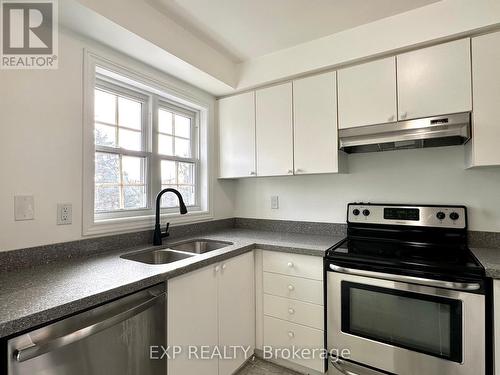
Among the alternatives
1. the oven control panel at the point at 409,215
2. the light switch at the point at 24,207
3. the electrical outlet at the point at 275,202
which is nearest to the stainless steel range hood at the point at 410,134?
the oven control panel at the point at 409,215

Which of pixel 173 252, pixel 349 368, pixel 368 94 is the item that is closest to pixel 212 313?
pixel 173 252

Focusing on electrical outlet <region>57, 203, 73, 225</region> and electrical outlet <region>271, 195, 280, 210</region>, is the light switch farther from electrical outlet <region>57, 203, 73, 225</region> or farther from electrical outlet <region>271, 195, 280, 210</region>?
electrical outlet <region>271, 195, 280, 210</region>

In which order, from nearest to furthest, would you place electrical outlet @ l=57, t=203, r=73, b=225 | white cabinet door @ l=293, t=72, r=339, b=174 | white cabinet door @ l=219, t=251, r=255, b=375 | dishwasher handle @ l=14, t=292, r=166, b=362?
1. dishwasher handle @ l=14, t=292, r=166, b=362
2. electrical outlet @ l=57, t=203, r=73, b=225
3. white cabinet door @ l=219, t=251, r=255, b=375
4. white cabinet door @ l=293, t=72, r=339, b=174

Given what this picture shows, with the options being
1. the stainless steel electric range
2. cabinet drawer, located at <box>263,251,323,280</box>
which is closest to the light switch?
cabinet drawer, located at <box>263,251,323,280</box>

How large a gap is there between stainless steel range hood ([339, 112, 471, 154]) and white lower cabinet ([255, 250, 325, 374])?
887mm

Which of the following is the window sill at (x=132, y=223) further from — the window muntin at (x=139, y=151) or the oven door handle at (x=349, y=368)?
the oven door handle at (x=349, y=368)

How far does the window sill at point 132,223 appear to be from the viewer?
1605 mm

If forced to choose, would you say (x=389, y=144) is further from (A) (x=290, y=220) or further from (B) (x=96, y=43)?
(B) (x=96, y=43)

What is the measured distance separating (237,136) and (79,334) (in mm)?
1886

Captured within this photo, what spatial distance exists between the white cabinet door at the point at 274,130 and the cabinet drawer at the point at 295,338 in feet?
3.78

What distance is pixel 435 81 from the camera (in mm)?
1625

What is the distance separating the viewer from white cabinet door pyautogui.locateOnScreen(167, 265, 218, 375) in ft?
4.31

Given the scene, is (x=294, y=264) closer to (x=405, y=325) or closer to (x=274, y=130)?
(x=405, y=325)

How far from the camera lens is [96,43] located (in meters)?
1.61
